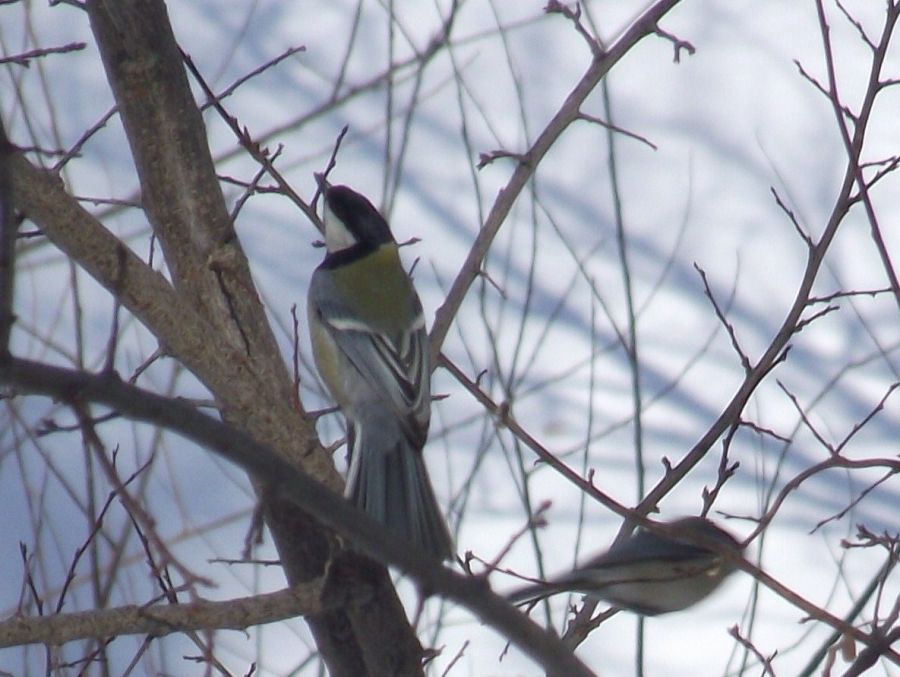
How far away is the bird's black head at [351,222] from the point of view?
7.80 feet

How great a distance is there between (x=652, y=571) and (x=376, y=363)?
2.15 ft

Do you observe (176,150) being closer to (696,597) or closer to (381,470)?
(381,470)

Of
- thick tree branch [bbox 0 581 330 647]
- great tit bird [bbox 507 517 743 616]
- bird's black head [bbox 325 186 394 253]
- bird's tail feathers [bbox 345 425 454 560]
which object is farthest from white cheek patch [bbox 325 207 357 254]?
thick tree branch [bbox 0 581 330 647]

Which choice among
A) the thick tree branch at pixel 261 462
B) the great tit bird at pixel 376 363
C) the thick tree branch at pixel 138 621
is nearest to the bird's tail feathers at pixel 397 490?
the great tit bird at pixel 376 363

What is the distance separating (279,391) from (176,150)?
406 millimetres

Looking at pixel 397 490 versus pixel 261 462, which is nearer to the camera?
pixel 261 462

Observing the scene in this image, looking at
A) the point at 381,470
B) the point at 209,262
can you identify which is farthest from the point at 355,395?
the point at 209,262

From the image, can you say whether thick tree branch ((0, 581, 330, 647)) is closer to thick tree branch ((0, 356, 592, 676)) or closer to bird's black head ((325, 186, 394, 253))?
thick tree branch ((0, 356, 592, 676))

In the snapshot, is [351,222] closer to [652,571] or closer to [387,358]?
[387,358]

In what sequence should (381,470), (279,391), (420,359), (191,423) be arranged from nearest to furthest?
(191,423)
(279,391)
(381,470)
(420,359)

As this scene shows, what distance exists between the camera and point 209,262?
70.1 inches

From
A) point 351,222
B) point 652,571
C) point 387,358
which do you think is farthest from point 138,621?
point 351,222

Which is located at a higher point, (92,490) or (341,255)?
(341,255)

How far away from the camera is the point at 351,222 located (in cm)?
242
